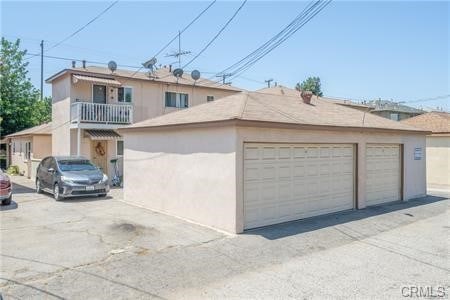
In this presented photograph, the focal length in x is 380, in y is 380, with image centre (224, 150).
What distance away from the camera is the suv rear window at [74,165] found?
15105 millimetres

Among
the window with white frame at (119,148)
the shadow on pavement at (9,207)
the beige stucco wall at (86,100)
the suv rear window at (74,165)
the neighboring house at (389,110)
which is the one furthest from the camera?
the neighboring house at (389,110)

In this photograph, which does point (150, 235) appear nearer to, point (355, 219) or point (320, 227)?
point (320, 227)

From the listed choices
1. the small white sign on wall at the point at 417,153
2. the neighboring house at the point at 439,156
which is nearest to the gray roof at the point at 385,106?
the neighboring house at the point at 439,156

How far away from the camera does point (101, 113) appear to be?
20.2 m

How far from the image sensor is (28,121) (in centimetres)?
3450

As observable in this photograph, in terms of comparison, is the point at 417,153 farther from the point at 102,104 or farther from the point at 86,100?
the point at 86,100

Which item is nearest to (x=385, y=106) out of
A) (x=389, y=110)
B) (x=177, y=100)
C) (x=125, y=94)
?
(x=389, y=110)

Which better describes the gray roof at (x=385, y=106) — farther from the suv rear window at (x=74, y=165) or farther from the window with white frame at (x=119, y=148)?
the suv rear window at (x=74, y=165)

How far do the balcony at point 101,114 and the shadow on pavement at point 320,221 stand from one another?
43.2ft

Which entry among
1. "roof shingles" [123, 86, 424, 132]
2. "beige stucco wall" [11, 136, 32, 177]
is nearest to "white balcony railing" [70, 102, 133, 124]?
"roof shingles" [123, 86, 424, 132]

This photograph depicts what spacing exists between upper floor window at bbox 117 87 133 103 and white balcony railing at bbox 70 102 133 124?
97 cm

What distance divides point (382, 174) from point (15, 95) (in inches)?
1261

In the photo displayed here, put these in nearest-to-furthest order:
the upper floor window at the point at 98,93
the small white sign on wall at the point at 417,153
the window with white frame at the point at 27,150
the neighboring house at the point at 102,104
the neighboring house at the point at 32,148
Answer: the small white sign on wall at the point at 417,153
the neighboring house at the point at 102,104
the upper floor window at the point at 98,93
the neighboring house at the point at 32,148
the window with white frame at the point at 27,150

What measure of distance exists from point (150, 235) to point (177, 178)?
2.72 meters
